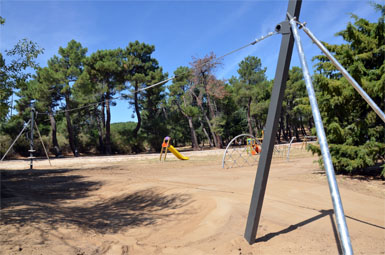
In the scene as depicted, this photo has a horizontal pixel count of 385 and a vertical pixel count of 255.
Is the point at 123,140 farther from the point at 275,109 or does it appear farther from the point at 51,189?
the point at 275,109

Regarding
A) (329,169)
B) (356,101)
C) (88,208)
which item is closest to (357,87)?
(329,169)

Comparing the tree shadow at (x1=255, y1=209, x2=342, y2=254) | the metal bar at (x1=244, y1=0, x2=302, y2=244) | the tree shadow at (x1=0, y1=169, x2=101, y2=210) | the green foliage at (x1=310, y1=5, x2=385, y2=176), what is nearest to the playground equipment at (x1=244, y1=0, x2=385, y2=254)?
the metal bar at (x1=244, y1=0, x2=302, y2=244)

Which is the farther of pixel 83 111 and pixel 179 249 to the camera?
pixel 83 111

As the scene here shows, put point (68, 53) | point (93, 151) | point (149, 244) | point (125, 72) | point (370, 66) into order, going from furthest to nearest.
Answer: point (93, 151) < point (125, 72) < point (68, 53) < point (370, 66) < point (149, 244)

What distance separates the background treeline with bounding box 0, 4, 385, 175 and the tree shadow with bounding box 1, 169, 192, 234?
9.70ft

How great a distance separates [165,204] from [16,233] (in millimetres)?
3114

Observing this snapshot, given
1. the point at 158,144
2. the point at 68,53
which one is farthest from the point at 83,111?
the point at 158,144

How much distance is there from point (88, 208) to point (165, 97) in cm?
2735

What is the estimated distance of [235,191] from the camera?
632cm

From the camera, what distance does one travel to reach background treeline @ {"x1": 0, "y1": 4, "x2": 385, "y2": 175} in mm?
→ 7871

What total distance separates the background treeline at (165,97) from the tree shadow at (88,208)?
9.70ft

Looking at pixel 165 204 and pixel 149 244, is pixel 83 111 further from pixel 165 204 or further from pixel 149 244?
pixel 149 244

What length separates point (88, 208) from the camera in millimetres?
5684

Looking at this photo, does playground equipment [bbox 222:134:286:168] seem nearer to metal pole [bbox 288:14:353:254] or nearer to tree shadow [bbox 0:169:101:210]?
tree shadow [bbox 0:169:101:210]
